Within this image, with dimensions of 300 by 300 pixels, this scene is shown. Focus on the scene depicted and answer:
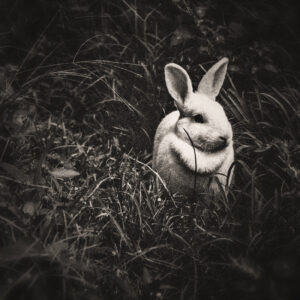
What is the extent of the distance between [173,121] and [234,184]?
24.3 inches

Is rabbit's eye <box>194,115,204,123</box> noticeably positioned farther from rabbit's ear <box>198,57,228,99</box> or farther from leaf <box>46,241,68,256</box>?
leaf <box>46,241,68,256</box>

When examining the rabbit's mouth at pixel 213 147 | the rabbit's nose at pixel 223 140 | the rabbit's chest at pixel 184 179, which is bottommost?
the rabbit's chest at pixel 184 179

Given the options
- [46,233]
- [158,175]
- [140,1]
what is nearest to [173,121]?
[158,175]

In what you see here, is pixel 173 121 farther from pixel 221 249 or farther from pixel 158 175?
pixel 221 249

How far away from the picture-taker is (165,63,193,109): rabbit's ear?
2525 mm

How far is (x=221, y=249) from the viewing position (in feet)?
6.80

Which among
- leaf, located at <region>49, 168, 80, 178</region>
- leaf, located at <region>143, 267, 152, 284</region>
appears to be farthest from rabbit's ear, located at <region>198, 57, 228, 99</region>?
leaf, located at <region>143, 267, 152, 284</region>

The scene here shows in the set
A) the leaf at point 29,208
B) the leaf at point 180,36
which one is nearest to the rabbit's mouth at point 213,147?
the leaf at point 29,208

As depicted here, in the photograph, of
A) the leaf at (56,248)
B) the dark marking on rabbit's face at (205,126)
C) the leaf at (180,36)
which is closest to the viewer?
the leaf at (56,248)

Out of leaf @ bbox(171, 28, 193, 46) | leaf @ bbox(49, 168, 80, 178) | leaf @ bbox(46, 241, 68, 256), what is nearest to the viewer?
leaf @ bbox(46, 241, 68, 256)

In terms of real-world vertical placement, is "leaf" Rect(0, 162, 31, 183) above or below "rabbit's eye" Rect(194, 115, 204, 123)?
above

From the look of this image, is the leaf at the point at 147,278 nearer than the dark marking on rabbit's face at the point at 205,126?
Yes

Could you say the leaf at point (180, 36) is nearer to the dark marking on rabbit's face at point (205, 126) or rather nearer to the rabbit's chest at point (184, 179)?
the dark marking on rabbit's face at point (205, 126)

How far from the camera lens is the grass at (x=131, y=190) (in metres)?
1.83
